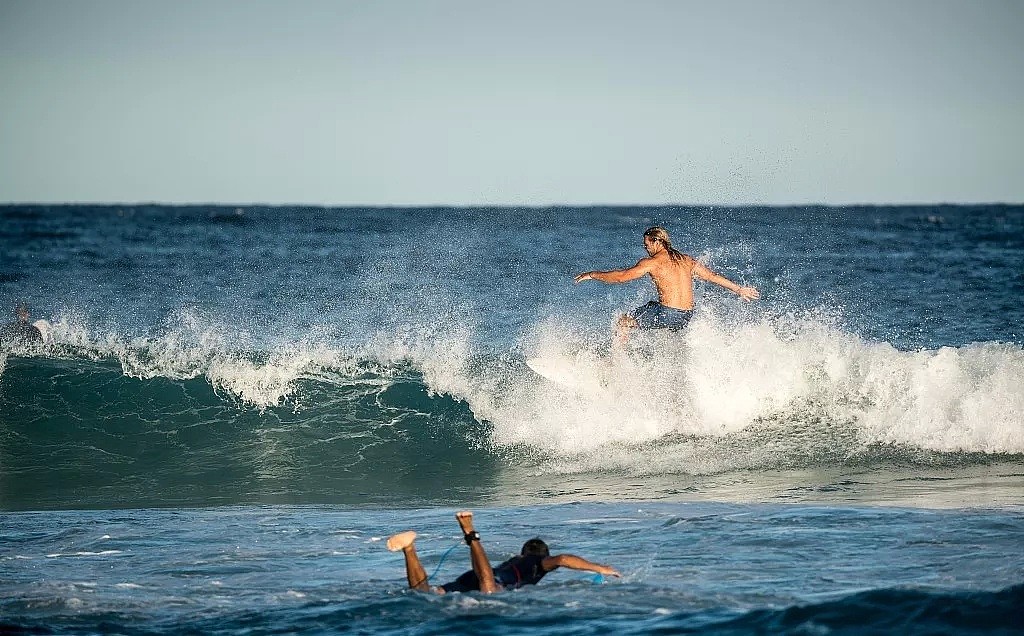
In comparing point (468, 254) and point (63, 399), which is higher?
point (468, 254)

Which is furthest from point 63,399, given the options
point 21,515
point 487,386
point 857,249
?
point 857,249

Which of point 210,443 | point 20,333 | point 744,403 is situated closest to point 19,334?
point 20,333

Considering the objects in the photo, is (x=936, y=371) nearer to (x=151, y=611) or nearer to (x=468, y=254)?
(x=151, y=611)

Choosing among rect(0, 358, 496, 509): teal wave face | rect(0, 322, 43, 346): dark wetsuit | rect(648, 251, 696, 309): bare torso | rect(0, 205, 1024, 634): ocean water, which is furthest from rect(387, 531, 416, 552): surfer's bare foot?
rect(0, 322, 43, 346): dark wetsuit

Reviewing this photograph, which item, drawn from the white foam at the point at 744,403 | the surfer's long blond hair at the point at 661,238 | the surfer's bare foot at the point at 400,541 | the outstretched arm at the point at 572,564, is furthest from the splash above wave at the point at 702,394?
the surfer's bare foot at the point at 400,541

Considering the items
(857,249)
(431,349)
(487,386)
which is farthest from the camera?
(857,249)

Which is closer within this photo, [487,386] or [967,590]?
[967,590]

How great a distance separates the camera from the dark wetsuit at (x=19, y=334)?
15.2 m

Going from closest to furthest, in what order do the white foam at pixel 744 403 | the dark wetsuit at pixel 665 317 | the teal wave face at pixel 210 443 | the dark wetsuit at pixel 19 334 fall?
the teal wave face at pixel 210 443, the dark wetsuit at pixel 665 317, the white foam at pixel 744 403, the dark wetsuit at pixel 19 334

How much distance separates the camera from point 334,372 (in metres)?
14.2

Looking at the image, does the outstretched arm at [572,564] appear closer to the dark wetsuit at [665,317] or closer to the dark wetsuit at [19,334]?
the dark wetsuit at [665,317]

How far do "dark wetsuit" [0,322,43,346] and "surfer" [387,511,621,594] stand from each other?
10.3 metres

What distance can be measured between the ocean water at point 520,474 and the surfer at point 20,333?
33 cm

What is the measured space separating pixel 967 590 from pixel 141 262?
34.5m
